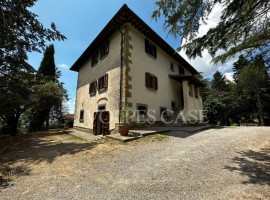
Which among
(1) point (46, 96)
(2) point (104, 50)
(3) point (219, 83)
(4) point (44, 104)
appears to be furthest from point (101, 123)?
(3) point (219, 83)

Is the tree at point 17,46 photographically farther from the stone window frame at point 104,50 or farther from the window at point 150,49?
the window at point 150,49

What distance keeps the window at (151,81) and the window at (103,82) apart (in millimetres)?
3033

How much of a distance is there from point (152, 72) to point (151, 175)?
31.7 ft

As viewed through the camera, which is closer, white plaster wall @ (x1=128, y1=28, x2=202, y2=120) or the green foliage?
white plaster wall @ (x1=128, y1=28, x2=202, y2=120)

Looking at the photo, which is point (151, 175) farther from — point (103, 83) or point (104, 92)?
point (103, 83)

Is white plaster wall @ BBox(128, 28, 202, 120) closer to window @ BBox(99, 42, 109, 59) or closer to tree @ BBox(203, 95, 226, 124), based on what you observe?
window @ BBox(99, 42, 109, 59)

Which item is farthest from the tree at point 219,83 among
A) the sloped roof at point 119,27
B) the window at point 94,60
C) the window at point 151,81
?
the window at point 94,60

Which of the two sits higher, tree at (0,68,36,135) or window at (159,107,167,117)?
tree at (0,68,36,135)

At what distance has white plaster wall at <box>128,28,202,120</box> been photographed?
10.9 meters

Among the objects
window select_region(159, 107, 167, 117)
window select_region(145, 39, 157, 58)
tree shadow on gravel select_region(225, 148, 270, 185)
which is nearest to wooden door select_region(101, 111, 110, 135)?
window select_region(159, 107, 167, 117)

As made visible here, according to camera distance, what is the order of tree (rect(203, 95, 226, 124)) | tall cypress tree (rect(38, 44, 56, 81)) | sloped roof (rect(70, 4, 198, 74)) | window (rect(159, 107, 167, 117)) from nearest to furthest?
sloped roof (rect(70, 4, 198, 74)), window (rect(159, 107, 167, 117)), tree (rect(203, 95, 226, 124)), tall cypress tree (rect(38, 44, 56, 81))

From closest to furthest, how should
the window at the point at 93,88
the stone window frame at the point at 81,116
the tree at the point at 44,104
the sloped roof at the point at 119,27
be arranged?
the sloped roof at the point at 119,27
the window at the point at 93,88
the stone window frame at the point at 81,116
the tree at the point at 44,104

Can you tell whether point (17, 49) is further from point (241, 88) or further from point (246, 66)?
point (241, 88)

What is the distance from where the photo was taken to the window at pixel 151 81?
11785mm
